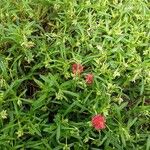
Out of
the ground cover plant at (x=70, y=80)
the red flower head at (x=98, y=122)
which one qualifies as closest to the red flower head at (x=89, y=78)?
the ground cover plant at (x=70, y=80)

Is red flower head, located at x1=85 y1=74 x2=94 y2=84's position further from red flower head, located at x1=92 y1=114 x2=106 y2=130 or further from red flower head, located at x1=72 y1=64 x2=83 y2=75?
red flower head, located at x1=92 y1=114 x2=106 y2=130

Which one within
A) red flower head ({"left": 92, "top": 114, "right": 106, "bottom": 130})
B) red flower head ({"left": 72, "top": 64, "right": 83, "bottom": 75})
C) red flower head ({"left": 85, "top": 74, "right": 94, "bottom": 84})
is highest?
red flower head ({"left": 72, "top": 64, "right": 83, "bottom": 75})

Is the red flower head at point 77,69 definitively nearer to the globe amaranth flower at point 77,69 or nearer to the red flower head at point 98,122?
the globe amaranth flower at point 77,69

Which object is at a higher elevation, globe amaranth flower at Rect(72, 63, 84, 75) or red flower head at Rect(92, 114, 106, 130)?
globe amaranth flower at Rect(72, 63, 84, 75)

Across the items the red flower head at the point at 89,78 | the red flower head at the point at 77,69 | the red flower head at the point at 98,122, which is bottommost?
the red flower head at the point at 98,122

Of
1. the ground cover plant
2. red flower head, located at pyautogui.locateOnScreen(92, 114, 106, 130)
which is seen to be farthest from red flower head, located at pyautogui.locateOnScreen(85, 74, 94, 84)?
red flower head, located at pyautogui.locateOnScreen(92, 114, 106, 130)

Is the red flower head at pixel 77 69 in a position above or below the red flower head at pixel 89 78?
above

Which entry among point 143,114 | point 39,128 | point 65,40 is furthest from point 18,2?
point 143,114

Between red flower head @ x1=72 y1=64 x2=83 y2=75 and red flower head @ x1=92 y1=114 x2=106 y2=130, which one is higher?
red flower head @ x1=72 y1=64 x2=83 y2=75

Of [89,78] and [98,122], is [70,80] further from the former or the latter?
[98,122]
